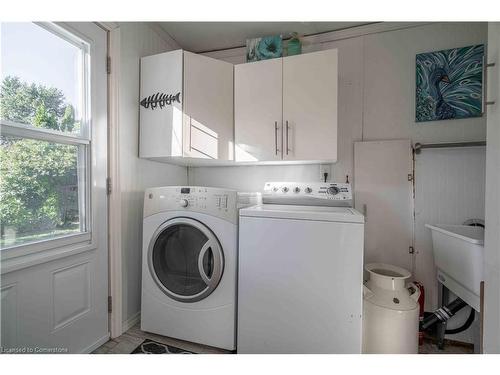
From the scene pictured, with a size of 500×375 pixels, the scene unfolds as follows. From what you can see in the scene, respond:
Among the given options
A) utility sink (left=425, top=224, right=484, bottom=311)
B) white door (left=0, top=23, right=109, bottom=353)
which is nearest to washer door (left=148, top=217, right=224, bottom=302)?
white door (left=0, top=23, right=109, bottom=353)

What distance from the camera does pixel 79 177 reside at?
1396 mm

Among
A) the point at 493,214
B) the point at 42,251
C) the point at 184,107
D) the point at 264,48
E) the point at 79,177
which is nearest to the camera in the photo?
the point at 493,214

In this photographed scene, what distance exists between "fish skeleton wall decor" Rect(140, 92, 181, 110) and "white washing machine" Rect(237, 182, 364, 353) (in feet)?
3.25

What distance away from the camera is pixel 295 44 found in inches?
73.2

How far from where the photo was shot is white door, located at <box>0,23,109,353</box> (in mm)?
1083

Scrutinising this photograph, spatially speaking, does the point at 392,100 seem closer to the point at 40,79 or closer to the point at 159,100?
the point at 159,100

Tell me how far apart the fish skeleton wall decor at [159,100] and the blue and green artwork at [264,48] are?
2.64ft

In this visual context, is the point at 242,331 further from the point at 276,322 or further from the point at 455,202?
the point at 455,202

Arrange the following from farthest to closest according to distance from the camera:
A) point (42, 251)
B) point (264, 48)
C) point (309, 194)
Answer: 1. point (264, 48)
2. point (309, 194)
3. point (42, 251)

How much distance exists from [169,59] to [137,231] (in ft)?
4.44

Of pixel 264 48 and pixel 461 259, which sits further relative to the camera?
pixel 264 48

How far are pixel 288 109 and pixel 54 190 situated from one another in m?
1.60

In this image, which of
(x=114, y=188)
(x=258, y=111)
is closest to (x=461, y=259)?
(x=258, y=111)
